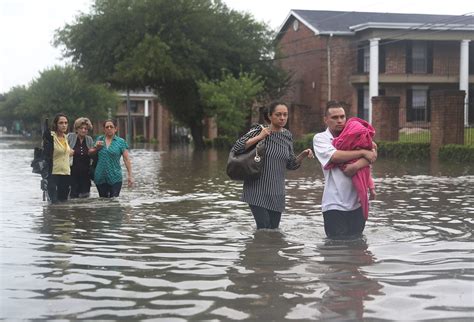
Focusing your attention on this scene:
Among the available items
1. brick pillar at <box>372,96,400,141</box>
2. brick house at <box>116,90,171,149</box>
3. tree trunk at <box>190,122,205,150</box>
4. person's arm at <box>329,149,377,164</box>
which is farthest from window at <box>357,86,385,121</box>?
person's arm at <box>329,149,377,164</box>

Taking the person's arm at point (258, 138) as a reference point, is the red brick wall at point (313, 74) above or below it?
above

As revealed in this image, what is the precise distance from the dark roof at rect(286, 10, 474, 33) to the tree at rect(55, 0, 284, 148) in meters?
4.07

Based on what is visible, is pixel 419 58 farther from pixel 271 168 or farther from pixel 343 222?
pixel 343 222

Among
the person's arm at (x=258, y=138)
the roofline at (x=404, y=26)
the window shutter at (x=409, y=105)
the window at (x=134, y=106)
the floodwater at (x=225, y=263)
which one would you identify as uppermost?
the roofline at (x=404, y=26)

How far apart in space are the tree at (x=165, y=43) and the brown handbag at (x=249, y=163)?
31.4 metres

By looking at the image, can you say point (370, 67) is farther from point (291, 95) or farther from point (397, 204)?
point (397, 204)

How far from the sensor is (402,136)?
34281 mm

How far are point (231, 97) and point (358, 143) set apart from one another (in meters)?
33.3

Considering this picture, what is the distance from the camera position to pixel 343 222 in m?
7.00

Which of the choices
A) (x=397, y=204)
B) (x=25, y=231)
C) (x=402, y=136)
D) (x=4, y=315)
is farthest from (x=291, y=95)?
(x=4, y=315)

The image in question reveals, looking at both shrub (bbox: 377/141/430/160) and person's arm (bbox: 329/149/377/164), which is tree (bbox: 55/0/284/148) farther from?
person's arm (bbox: 329/149/377/164)

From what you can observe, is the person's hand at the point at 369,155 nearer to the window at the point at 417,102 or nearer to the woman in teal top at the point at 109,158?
the woman in teal top at the point at 109,158

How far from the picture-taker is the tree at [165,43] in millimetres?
39125

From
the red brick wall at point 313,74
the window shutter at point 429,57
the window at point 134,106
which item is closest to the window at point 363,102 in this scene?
the red brick wall at point 313,74
